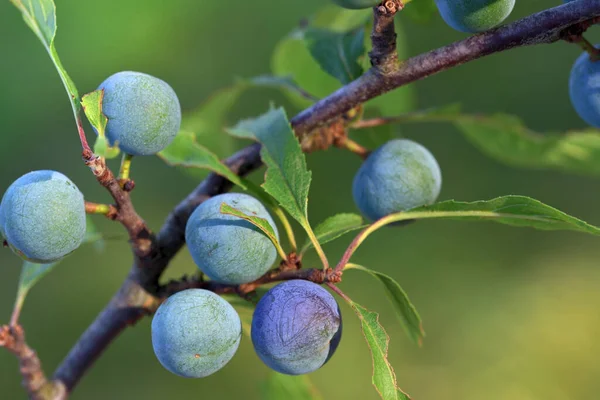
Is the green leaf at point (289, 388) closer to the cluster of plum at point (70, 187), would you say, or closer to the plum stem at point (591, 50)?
→ the cluster of plum at point (70, 187)

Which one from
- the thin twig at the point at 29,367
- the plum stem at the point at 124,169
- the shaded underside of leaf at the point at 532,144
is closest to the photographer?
the plum stem at the point at 124,169

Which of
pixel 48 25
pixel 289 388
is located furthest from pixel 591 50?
pixel 289 388

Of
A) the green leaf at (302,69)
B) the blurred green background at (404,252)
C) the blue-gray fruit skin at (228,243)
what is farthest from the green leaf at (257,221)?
the blurred green background at (404,252)

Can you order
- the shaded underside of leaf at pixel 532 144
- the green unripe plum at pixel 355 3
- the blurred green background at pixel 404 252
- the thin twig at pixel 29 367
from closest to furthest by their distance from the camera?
the green unripe plum at pixel 355 3 < the thin twig at pixel 29 367 < the shaded underside of leaf at pixel 532 144 < the blurred green background at pixel 404 252

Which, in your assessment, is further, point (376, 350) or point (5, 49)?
point (5, 49)

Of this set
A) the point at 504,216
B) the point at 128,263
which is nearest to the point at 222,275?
the point at 504,216

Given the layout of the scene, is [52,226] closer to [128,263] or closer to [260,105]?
[128,263]

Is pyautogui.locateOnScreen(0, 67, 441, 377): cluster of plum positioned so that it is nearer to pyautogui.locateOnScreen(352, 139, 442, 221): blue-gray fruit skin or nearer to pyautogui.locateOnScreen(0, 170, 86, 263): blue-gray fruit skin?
pyautogui.locateOnScreen(0, 170, 86, 263): blue-gray fruit skin
